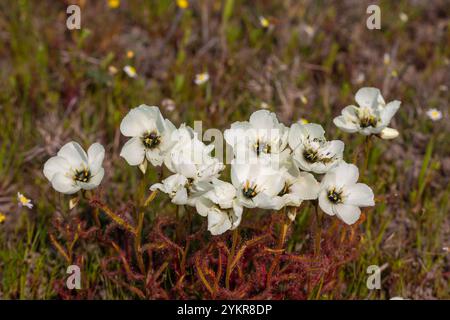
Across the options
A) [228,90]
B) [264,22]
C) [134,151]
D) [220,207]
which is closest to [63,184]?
[134,151]

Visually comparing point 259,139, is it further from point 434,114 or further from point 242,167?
point 434,114

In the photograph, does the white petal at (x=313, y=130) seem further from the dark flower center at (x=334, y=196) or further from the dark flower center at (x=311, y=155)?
the dark flower center at (x=334, y=196)

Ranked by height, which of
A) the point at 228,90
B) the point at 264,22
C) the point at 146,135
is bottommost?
the point at 146,135

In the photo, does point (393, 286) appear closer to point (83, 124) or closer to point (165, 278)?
point (165, 278)

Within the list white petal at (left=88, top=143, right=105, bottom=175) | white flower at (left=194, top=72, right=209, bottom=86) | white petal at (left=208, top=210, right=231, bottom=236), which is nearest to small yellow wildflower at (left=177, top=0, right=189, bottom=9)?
white flower at (left=194, top=72, right=209, bottom=86)
